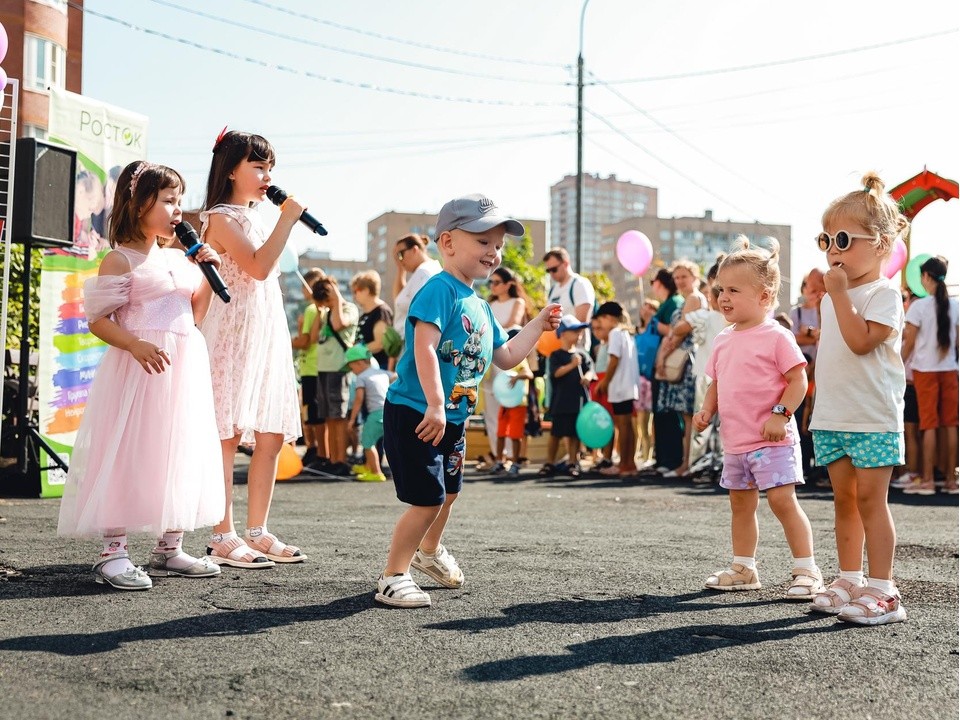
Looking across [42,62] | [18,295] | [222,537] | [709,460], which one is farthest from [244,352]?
[42,62]

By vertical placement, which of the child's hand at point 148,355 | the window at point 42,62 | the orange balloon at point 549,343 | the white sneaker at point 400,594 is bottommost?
the white sneaker at point 400,594

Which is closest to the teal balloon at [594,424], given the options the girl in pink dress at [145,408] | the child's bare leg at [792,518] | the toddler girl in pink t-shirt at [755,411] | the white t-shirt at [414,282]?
the white t-shirt at [414,282]

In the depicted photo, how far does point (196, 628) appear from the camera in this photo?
361cm

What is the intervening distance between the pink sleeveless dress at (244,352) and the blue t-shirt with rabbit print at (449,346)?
96 cm

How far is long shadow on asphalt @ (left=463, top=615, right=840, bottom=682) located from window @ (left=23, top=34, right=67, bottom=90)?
28093mm

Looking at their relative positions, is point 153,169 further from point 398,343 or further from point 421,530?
point 398,343

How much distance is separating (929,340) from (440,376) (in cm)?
681

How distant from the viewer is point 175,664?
10.2ft

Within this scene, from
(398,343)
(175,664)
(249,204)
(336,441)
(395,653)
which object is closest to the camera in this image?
(175,664)

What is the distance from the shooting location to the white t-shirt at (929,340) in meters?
9.44

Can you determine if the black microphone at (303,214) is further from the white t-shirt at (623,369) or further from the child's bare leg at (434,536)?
the white t-shirt at (623,369)

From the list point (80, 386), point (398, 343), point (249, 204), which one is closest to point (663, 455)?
point (398, 343)

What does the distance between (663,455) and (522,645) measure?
7865 mm

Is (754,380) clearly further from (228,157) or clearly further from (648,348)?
(648,348)
